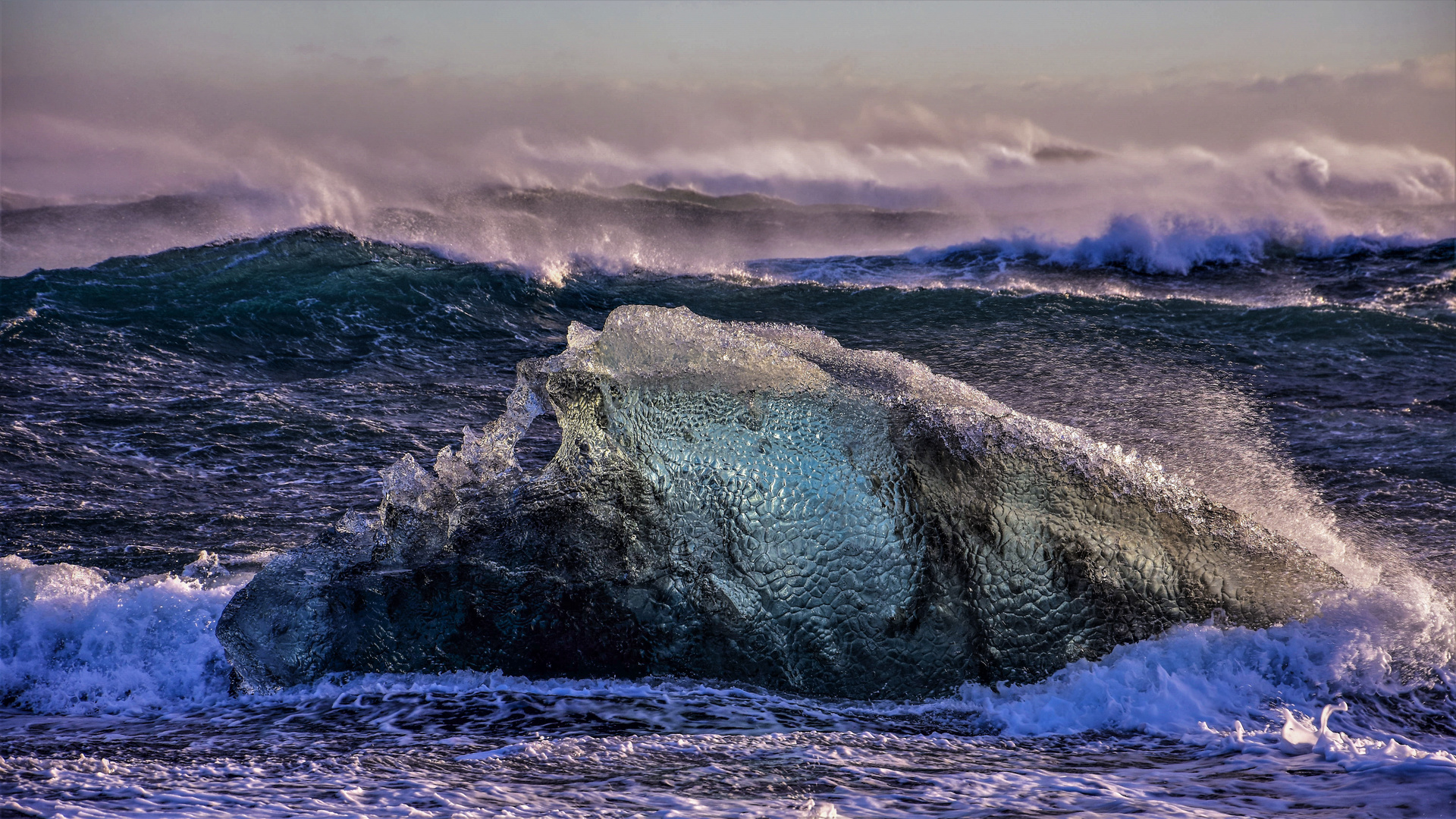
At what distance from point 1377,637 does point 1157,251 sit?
30.3 feet

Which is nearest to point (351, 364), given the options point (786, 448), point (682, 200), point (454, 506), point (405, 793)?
point (454, 506)

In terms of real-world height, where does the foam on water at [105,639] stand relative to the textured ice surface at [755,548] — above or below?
below

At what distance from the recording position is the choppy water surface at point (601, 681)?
218 centimetres

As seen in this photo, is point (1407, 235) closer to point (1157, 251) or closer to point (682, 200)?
point (1157, 251)

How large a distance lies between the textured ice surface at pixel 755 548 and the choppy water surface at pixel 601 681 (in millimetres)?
127

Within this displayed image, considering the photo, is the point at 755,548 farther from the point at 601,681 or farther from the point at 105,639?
the point at 105,639

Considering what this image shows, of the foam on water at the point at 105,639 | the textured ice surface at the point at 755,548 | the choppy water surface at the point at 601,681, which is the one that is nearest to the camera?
the choppy water surface at the point at 601,681

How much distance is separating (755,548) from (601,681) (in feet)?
2.06

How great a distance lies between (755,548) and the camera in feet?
9.78

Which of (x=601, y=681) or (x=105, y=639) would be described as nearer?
(x=601, y=681)

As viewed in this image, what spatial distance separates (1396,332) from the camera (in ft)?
24.9

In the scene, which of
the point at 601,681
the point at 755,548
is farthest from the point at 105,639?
the point at 755,548

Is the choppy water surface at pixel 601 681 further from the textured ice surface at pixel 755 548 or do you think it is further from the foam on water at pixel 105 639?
the textured ice surface at pixel 755 548

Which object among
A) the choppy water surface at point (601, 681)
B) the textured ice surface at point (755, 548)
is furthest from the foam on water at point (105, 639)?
the textured ice surface at point (755, 548)
